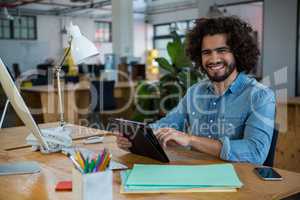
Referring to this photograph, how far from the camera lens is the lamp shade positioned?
1.72 metres

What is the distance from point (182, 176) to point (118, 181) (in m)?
0.22

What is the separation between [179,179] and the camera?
121 centimetres

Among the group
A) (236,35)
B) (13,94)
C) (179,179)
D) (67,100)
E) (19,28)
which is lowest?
(67,100)

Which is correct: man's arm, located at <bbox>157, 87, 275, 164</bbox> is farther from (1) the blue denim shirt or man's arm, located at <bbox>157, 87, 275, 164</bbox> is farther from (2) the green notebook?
(2) the green notebook

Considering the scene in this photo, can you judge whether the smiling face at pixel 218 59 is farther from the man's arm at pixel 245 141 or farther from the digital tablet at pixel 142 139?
the digital tablet at pixel 142 139

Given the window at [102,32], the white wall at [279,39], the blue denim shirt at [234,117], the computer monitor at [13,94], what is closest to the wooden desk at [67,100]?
the white wall at [279,39]

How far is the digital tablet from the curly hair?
676 millimetres

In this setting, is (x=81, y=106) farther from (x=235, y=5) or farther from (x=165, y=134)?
(x=165, y=134)

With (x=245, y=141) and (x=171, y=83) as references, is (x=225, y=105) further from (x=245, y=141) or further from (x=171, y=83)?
(x=171, y=83)

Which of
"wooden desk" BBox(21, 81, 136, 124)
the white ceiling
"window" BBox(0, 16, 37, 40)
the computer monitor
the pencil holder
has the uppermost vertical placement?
the white ceiling

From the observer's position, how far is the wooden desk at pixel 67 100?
515 cm

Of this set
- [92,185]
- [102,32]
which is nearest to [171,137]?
[92,185]

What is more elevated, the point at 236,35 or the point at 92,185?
the point at 236,35

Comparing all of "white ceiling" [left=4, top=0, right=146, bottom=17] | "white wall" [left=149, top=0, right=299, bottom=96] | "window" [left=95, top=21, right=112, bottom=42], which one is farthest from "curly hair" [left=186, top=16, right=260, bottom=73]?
"window" [left=95, top=21, right=112, bottom=42]
